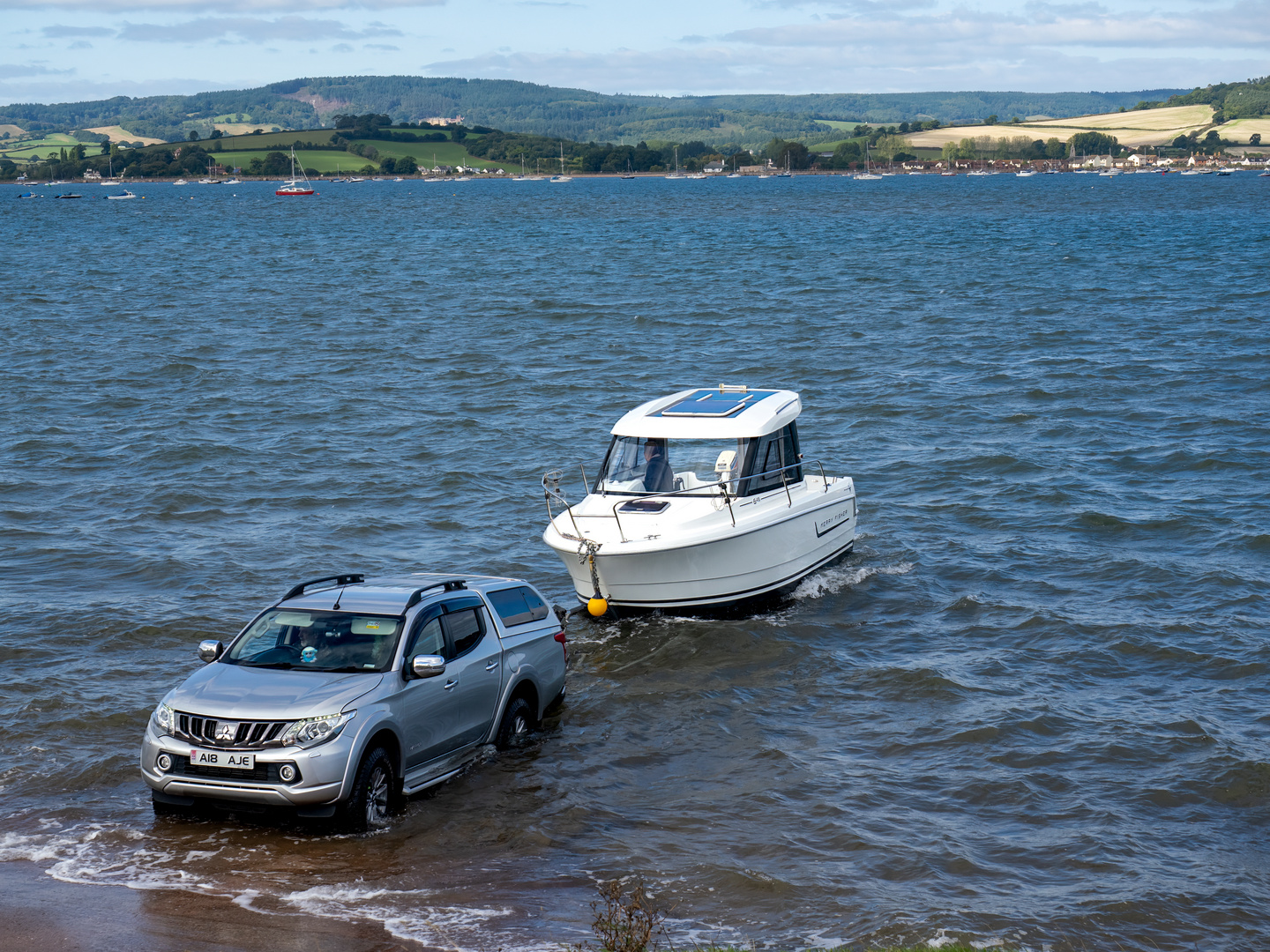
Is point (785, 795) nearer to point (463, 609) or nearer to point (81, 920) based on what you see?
point (463, 609)

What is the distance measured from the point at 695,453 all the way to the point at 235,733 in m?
9.76

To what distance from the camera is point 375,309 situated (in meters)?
52.2

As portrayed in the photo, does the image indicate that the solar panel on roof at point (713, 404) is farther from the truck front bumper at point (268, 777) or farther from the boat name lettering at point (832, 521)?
the truck front bumper at point (268, 777)

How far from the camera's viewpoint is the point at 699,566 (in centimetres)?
1703

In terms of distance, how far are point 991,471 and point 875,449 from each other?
2.93m

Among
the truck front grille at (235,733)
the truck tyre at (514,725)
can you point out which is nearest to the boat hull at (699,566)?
the truck tyre at (514,725)

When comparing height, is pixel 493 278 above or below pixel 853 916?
above

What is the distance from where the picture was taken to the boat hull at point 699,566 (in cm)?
1675

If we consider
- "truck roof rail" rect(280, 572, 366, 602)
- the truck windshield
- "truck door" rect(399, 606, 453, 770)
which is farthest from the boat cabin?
the truck windshield

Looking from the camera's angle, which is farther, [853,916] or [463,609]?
[463,609]

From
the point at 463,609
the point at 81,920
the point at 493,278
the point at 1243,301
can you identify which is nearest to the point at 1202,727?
the point at 463,609

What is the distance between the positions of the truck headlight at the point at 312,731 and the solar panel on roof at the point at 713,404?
31.7ft

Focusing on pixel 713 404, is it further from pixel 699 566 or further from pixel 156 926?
pixel 156 926

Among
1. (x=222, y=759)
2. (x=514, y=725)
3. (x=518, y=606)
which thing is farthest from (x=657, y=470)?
(x=222, y=759)
